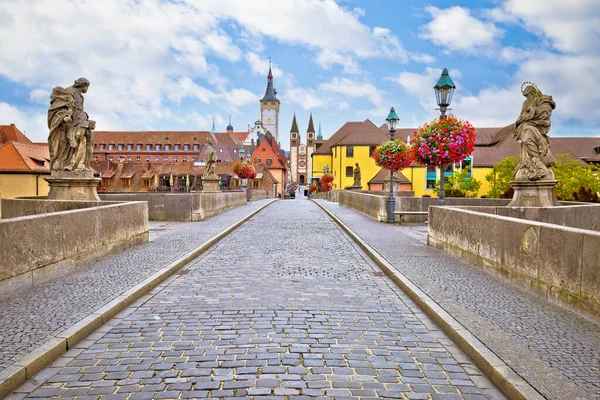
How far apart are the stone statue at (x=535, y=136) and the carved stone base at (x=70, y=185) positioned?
34.5ft

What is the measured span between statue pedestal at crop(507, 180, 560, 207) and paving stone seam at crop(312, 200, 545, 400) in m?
5.80

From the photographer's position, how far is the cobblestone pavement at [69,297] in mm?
4434

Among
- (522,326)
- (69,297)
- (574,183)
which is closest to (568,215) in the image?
(522,326)

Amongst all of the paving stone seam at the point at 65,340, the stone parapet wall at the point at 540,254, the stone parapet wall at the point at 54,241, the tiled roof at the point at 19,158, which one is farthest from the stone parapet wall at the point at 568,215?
the tiled roof at the point at 19,158

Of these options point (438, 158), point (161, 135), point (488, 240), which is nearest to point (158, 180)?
point (161, 135)

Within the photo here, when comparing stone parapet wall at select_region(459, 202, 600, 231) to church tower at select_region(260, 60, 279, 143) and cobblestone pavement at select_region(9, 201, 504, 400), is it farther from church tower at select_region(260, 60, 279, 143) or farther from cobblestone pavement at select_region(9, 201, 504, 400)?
church tower at select_region(260, 60, 279, 143)

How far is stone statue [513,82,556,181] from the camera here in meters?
11.5

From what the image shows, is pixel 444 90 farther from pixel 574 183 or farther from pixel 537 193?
pixel 574 183

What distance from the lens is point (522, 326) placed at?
4867 mm

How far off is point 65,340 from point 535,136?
35.9 ft

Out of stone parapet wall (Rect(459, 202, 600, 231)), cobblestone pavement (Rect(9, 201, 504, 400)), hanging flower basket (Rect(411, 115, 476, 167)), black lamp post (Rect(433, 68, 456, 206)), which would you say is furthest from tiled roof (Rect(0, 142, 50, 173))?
cobblestone pavement (Rect(9, 201, 504, 400))

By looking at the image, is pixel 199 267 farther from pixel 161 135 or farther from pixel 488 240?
pixel 161 135

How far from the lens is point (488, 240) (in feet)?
25.9

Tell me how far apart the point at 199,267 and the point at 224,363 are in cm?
500
